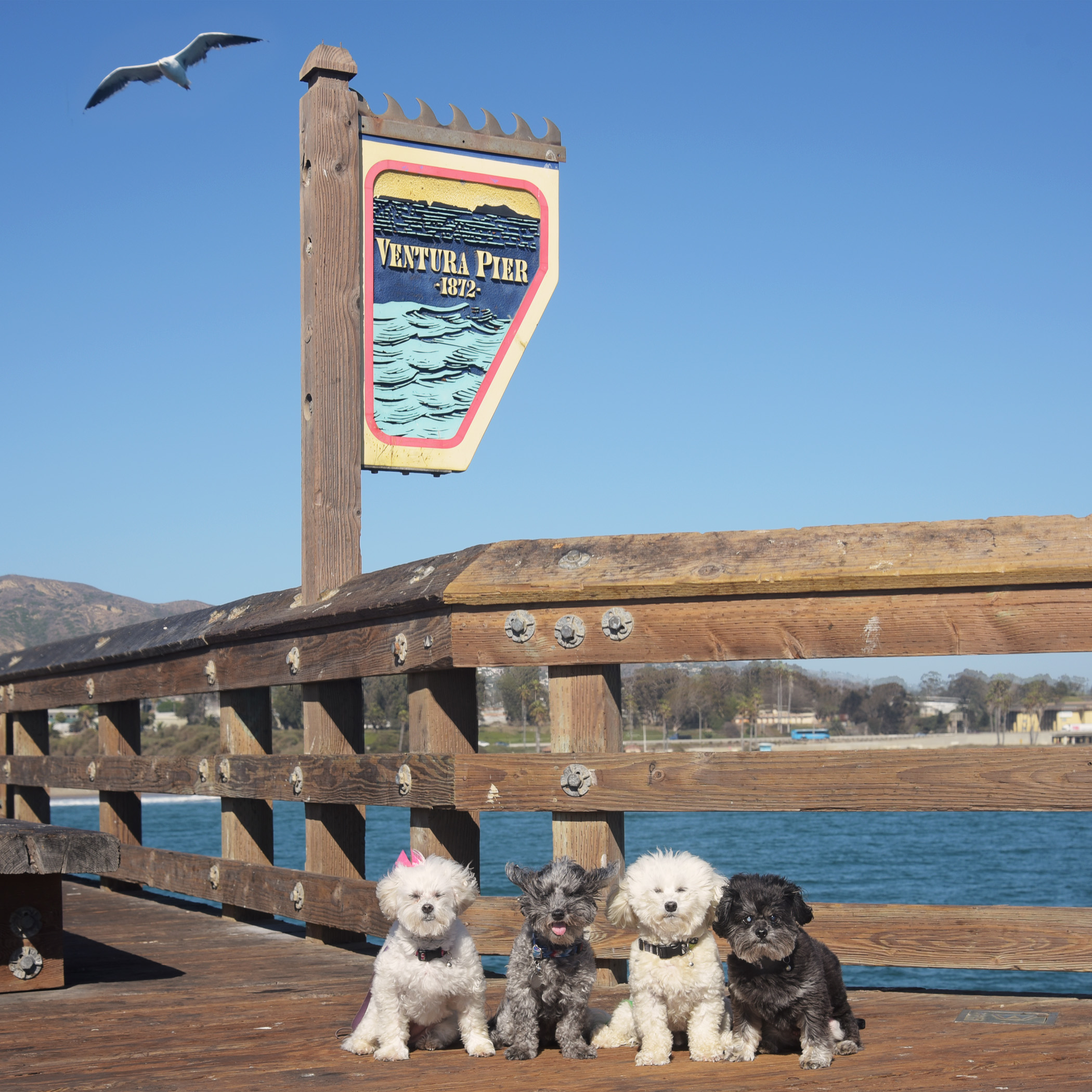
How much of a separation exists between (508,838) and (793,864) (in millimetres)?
25802

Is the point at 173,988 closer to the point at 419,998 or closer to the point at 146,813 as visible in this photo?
the point at 419,998

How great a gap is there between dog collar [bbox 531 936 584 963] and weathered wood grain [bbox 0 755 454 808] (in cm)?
85

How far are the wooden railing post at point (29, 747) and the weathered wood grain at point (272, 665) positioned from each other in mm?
1027

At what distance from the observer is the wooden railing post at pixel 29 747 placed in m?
9.14

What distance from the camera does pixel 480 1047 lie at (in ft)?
11.1

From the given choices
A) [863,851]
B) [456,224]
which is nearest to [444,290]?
[456,224]

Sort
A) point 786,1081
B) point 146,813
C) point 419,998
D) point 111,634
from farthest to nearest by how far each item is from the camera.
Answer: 1. point 146,813
2. point 111,634
3. point 419,998
4. point 786,1081

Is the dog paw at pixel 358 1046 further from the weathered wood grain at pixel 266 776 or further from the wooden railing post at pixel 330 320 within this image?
the wooden railing post at pixel 330 320

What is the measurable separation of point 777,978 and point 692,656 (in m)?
1.05

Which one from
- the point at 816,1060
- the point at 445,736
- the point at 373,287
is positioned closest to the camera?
the point at 816,1060

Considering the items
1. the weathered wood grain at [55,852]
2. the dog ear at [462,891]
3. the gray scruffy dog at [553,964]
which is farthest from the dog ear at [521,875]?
the weathered wood grain at [55,852]

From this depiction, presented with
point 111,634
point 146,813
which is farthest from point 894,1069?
point 146,813

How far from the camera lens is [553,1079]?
306cm

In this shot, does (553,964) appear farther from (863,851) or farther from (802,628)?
(863,851)
